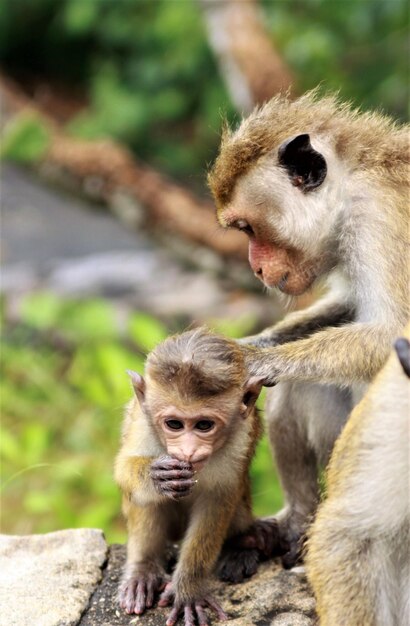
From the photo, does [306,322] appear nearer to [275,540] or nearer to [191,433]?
[275,540]

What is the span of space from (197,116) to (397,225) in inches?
488

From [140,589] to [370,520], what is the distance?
1545 mm

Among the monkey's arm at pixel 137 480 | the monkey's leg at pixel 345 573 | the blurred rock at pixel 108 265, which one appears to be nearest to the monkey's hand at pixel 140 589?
the monkey's arm at pixel 137 480

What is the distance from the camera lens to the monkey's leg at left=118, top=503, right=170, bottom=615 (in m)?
4.82

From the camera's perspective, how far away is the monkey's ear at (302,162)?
5129 mm

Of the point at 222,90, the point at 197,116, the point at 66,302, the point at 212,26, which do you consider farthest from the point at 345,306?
the point at 197,116

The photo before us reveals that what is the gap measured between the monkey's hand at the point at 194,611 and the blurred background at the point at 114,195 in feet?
4.93

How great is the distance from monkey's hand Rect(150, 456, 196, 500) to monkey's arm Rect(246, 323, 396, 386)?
644 mm

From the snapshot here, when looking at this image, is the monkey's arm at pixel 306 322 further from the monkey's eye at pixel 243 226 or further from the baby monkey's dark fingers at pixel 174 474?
the baby monkey's dark fingers at pixel 174 474

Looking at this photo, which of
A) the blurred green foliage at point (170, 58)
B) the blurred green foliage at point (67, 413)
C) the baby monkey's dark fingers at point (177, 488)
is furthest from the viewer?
the blurred green foliage at point (170, 58)

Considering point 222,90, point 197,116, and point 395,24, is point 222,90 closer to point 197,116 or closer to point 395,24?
point 197,116

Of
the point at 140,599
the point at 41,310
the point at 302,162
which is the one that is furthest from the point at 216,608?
the point at 41,310

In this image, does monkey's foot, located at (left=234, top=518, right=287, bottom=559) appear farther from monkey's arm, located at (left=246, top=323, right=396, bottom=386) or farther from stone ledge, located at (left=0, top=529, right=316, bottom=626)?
monkey's arm, located at (left=246, top=323, right=396, bottom=386)

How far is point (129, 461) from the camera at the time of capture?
186 inches
